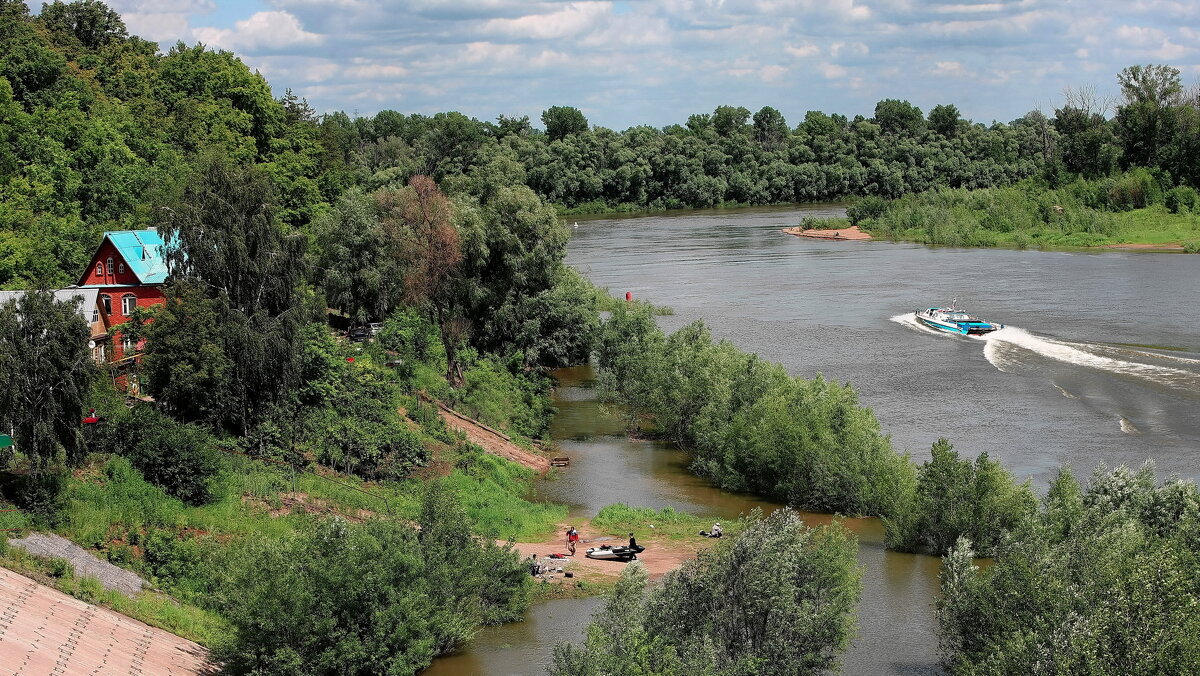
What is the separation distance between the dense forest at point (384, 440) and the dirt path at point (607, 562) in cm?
172

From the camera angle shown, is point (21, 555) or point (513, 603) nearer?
point (21, 555)

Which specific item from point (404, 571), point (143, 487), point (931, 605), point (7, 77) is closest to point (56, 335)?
point (143, 487)

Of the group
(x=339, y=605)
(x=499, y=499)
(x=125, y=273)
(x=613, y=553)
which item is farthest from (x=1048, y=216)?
(x=339, y=605)

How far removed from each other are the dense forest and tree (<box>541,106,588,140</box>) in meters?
96.7

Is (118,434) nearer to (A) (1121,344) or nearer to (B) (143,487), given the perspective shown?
(B) (143,487)

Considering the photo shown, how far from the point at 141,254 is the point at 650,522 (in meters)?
22.8

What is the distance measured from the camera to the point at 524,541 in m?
40.5

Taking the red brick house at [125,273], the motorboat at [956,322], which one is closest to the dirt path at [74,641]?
the red brick house at [125,273]

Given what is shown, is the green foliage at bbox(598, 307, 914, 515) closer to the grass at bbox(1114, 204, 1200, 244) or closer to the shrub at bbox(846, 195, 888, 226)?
the grass at bbox(1114, 204, 1200, 244)

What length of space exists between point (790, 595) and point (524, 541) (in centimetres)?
1646

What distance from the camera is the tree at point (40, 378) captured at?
30.7m

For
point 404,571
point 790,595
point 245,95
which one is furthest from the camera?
point 245,95

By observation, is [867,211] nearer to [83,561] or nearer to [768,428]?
[768,428]

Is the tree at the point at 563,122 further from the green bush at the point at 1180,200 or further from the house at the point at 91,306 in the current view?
the house at the point at 91,306
